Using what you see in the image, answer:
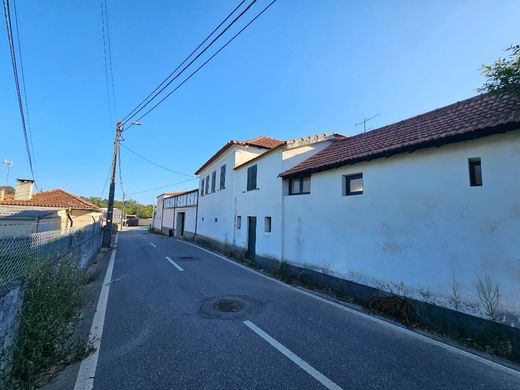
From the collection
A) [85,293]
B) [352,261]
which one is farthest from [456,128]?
[85,293]

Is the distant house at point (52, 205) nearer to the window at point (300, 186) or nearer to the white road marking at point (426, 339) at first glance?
the window at point (300, 186)

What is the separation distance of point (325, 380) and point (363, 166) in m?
5.45

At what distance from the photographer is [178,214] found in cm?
3041

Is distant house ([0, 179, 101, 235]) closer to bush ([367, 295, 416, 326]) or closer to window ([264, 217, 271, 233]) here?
window ([264, 217, 271, 233])

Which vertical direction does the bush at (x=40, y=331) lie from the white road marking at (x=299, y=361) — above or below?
above

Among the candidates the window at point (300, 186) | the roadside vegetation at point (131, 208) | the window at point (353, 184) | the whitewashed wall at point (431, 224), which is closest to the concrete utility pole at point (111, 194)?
the window at point (300, 186)

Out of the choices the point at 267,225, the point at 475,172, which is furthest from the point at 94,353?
the point at 267,225

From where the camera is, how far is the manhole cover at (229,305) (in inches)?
231

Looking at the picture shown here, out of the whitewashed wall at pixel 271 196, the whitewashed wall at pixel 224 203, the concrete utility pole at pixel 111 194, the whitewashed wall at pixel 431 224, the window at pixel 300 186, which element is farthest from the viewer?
the concrete utility pole at pixel 111 194

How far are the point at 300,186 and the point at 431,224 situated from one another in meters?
5.11

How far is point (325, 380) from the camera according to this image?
3.33 meters

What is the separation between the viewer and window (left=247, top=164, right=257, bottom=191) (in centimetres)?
1343

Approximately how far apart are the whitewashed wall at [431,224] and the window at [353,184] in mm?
178

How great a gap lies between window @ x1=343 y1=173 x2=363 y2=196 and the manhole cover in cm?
437
